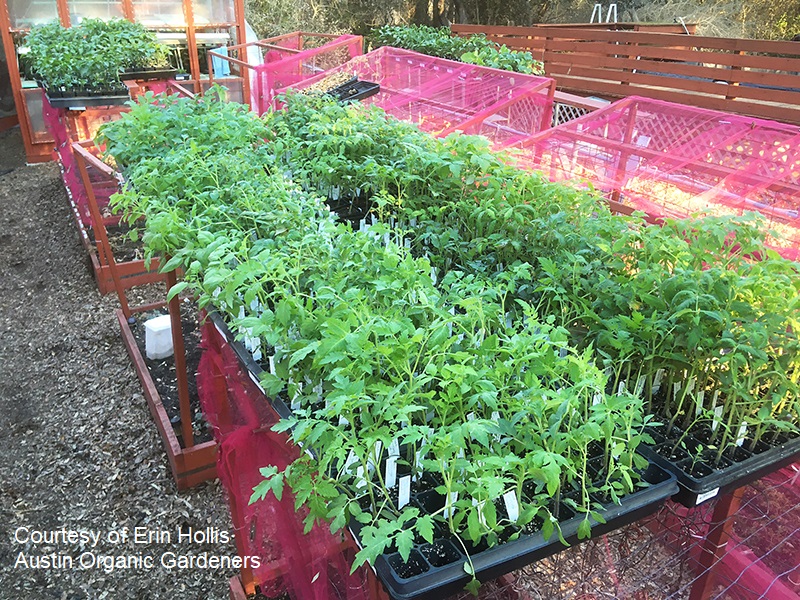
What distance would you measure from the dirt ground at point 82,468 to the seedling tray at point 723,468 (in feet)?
6.64

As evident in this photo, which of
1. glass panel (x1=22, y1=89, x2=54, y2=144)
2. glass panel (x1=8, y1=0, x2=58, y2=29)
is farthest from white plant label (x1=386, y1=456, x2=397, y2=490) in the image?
glass panel (x1=8, y1=0, x2=58, y2=29)

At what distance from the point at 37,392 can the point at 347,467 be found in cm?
342

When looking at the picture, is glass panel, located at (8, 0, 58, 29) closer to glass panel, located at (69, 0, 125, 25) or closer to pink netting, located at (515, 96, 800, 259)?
glass panel, located at (69, 0, 125, 25)

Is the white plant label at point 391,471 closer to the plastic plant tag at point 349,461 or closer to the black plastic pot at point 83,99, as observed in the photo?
the plastic plant tag at point 349,461

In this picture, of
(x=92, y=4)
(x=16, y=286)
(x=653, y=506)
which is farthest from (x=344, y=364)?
(x=92, y=4)

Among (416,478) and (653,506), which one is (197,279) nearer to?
(416,478)

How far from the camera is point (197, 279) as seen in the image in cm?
229

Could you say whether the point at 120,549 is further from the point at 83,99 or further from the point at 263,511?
the point at 83,99

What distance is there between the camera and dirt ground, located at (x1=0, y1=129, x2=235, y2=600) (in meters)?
2.85

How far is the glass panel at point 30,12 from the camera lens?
8.38 m

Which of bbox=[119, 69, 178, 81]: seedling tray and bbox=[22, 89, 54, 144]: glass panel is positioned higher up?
bbox=[119, 69, 178, 81]: seedling tray

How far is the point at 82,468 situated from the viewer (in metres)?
3.45

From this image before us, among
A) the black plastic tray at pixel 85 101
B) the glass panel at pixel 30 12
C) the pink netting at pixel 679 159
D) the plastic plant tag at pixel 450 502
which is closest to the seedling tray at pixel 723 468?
the plastic plant tag at pixel 450 502

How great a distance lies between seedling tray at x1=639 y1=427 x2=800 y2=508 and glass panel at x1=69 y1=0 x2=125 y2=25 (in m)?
9.74
